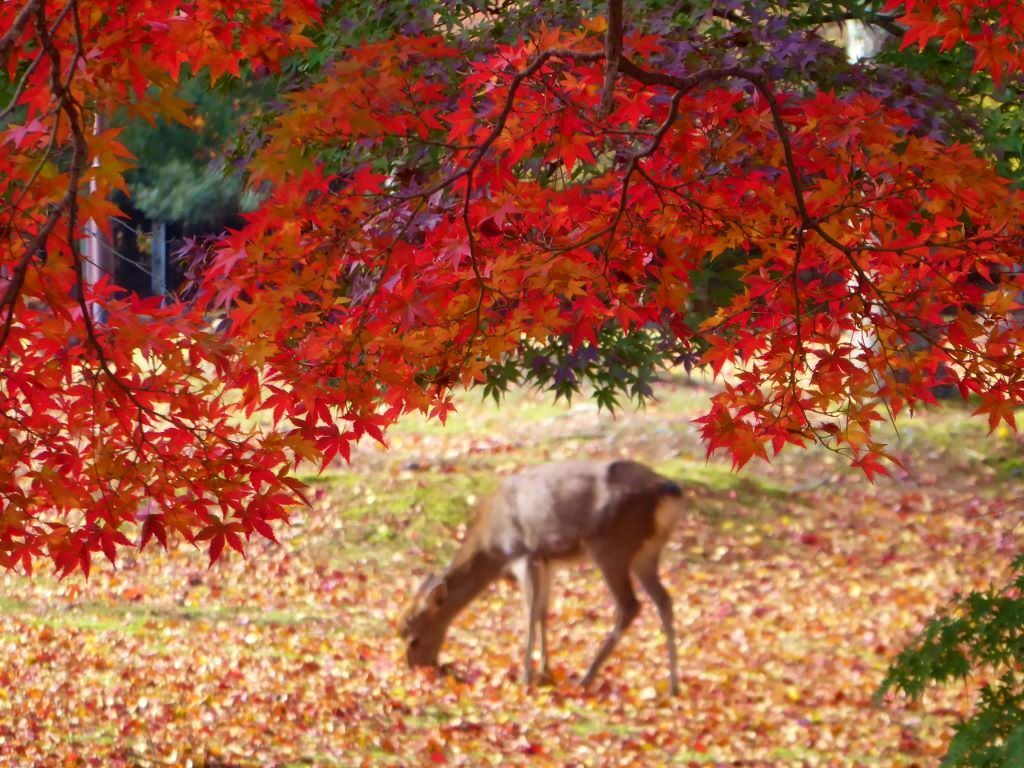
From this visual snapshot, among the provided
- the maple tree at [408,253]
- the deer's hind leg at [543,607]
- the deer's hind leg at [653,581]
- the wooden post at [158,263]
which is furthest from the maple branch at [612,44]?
the deer's hind leg at [653,581]

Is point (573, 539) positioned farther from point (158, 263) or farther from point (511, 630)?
point (158, 263)

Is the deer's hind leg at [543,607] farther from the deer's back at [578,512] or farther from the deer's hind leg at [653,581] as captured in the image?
the deer's hind leg at [653,581]

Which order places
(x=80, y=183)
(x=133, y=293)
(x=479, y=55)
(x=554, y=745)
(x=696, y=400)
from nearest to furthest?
(x=80, y=183), (x=133, y=293), (x=479, y=55), (x=554, y=745), (x=696, y=400)

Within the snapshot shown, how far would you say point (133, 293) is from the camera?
341cm

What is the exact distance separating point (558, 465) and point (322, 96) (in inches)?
259

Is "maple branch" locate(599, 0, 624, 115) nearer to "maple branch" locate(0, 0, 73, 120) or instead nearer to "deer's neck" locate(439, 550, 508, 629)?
"maple branch" locate(0, 0, 73, 120)

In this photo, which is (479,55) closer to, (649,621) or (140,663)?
(140,663)

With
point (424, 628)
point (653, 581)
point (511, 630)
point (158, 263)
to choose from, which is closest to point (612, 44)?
point (424, 628)

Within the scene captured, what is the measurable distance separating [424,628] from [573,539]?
1324 millimetres

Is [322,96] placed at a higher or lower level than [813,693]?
higher

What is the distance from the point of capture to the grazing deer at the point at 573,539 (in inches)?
369

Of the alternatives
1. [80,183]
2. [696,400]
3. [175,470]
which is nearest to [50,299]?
[80,183]

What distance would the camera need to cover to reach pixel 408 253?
364 centimetres

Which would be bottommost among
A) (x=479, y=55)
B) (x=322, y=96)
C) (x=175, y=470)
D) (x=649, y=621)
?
(x=649, y=621)
